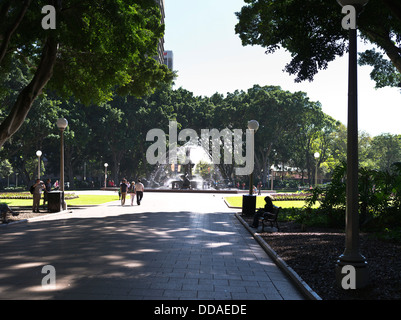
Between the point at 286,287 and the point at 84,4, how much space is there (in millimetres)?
12923

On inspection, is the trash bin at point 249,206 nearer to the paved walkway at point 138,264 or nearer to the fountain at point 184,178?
the paved walkway at point 138,264

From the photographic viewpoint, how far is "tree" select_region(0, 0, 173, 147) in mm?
13539

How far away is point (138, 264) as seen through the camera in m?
7.24

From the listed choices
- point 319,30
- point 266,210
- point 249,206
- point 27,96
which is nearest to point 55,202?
point 27,96

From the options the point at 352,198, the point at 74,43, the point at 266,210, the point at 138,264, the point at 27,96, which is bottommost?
the point at 138,264

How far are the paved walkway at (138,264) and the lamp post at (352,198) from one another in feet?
2.98

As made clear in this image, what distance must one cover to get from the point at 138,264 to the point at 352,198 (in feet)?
13.4

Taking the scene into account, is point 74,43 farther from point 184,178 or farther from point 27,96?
point 184,178

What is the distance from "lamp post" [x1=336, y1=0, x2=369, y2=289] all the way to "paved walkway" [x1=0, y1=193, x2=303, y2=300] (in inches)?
35.7

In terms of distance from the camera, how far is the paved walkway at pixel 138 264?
18.1 feet

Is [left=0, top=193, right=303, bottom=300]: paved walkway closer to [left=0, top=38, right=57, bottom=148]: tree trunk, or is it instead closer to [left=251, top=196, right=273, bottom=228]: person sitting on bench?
[left=251, top=196, right=273, bottom=228]: person sitting on bench

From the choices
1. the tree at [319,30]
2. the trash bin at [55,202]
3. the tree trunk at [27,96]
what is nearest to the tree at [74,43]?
the tree trunk at [27,96]
